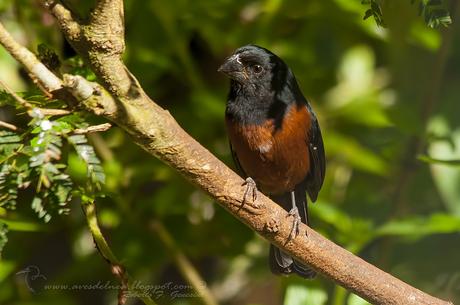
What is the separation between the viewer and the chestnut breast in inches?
139

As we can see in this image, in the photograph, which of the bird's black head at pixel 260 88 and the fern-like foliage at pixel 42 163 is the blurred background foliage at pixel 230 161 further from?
the fern-like foliage at pixel 42 163

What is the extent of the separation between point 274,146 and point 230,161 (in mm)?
382

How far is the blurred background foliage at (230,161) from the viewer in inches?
140

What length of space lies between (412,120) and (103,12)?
1982 mm

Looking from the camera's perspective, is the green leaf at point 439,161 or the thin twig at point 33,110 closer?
the thin twig at point 33,110

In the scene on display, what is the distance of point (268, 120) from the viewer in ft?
11.6

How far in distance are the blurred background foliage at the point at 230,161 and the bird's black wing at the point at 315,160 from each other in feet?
0.44

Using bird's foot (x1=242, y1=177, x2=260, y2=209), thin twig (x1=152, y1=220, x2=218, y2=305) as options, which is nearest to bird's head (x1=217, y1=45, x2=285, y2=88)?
thin twig (x1=152, y1=220, x2=218, y2=305)

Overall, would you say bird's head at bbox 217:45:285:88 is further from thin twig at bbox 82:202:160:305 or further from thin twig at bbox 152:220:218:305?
thin twig at bbox 82:202:160:305

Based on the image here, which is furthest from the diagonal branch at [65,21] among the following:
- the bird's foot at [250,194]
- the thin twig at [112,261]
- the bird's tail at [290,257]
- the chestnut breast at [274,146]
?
the bird's tail at [290,257]

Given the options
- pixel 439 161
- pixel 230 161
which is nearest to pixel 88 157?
pixel 439 161

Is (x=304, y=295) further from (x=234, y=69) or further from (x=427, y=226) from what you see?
(x=234, y=69)

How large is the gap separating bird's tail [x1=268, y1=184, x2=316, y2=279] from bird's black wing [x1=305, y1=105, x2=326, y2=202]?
55 mm

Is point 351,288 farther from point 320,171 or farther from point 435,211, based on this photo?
point 435,211
